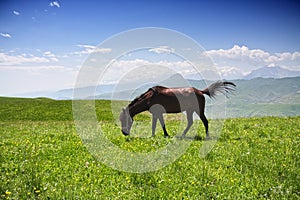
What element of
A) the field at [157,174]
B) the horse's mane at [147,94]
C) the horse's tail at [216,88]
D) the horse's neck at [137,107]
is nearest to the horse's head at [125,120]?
the horse's neck at [137,107]

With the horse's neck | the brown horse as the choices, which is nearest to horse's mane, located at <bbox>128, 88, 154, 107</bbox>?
the brown horse

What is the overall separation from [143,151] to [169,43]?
16.8 ft

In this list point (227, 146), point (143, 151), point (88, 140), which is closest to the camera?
point (143, 151)

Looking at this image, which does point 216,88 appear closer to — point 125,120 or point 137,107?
point 137,107

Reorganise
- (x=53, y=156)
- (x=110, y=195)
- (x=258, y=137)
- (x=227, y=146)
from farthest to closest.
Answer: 1. (x=258, y=137)
2. (x=227, y=146)
3. (x=53, y=156)
4. (x=110, y=195)

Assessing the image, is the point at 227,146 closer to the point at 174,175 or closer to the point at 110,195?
the point at 174,175

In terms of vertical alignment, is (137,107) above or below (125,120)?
above

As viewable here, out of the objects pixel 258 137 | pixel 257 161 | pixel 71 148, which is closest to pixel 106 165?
pixel 71 148

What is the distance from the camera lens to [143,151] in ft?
37.0

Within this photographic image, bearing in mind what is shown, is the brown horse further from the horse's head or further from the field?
the field

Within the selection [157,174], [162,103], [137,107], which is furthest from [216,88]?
[157,174]

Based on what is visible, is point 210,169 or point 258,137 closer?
point 210,169

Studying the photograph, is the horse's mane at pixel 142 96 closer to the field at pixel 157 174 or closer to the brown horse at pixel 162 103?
the brown horse at pixel 162 103

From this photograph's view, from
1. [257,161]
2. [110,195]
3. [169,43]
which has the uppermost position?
[169,43]
